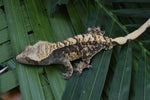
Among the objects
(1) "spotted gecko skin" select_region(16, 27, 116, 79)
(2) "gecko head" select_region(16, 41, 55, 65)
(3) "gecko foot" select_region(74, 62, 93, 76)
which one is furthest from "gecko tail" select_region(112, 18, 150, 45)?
(2) "gecko head" select_region(16, 41, 55, 65)

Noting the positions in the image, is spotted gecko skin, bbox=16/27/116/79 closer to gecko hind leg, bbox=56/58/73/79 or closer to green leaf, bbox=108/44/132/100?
gecko hind leg, bbox=56/58/73/79

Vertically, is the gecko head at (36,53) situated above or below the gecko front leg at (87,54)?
above

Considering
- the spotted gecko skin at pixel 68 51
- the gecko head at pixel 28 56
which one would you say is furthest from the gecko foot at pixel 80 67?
the gecko head at pixel 28 56

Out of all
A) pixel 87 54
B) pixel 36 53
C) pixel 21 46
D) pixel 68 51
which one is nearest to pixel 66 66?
pixel 68 51

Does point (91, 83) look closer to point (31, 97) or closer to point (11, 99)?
point (31, 97)

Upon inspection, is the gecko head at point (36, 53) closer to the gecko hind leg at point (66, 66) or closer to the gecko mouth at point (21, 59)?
the gecko mouth at point (21, 59)

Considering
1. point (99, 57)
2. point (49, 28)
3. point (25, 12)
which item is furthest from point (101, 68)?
point (25, 12)
